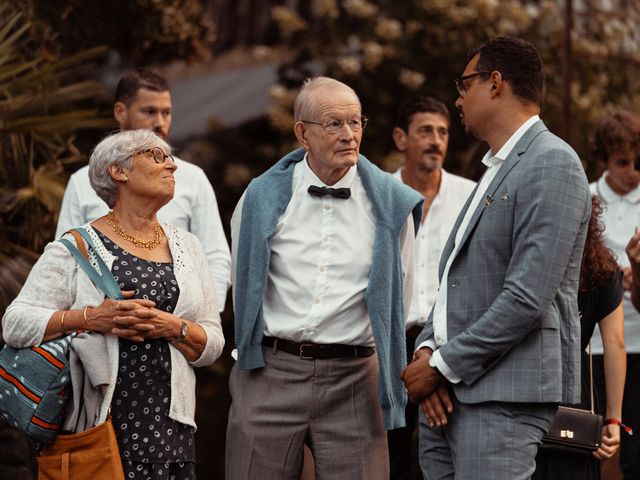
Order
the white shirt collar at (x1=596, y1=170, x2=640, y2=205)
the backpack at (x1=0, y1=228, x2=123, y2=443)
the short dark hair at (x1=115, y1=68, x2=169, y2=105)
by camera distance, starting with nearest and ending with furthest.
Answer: the backpack at (x1=0, y1=228, x2=123, y2=443), the short dark hair at (x1=115, y1=68, x2=169, y2=105), the white shirt collar at (x1=596, y1=170, x2=640, y2=205)

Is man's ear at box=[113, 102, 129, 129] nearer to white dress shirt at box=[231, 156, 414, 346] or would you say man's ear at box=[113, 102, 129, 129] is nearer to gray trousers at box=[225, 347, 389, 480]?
white dress shirt at box=[231, 156, 414, 346]

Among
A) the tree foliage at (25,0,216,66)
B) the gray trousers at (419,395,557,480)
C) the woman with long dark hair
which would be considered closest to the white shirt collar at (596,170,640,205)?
the woman with long dark hair

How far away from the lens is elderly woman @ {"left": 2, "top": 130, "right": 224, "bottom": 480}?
4559 mm

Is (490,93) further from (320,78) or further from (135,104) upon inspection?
(135,104)

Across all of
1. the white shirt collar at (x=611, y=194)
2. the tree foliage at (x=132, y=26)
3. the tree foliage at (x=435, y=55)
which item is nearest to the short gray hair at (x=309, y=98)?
the white shirt collar at (x=611, y=194)

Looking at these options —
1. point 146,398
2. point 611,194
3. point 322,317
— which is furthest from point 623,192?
point 146,398

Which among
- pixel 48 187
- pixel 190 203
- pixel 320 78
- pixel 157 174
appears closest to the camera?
pixel 157 174

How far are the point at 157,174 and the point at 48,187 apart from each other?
7.92 feet

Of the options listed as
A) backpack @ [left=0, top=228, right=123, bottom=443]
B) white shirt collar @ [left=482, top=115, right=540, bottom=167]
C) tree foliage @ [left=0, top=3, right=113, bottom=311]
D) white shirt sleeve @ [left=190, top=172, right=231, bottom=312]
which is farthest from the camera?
tree foliage @ [left=0, top=3, right=113, bottom=311]

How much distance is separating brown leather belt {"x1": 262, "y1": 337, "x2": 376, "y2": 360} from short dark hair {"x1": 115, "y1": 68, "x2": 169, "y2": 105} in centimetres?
180

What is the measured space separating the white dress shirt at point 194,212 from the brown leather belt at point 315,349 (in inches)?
38.3

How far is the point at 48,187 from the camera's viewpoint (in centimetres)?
708

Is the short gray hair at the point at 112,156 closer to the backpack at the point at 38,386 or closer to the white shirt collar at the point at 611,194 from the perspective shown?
the backpack at the point at 38,386

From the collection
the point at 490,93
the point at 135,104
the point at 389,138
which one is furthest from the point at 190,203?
the point at 389,138
